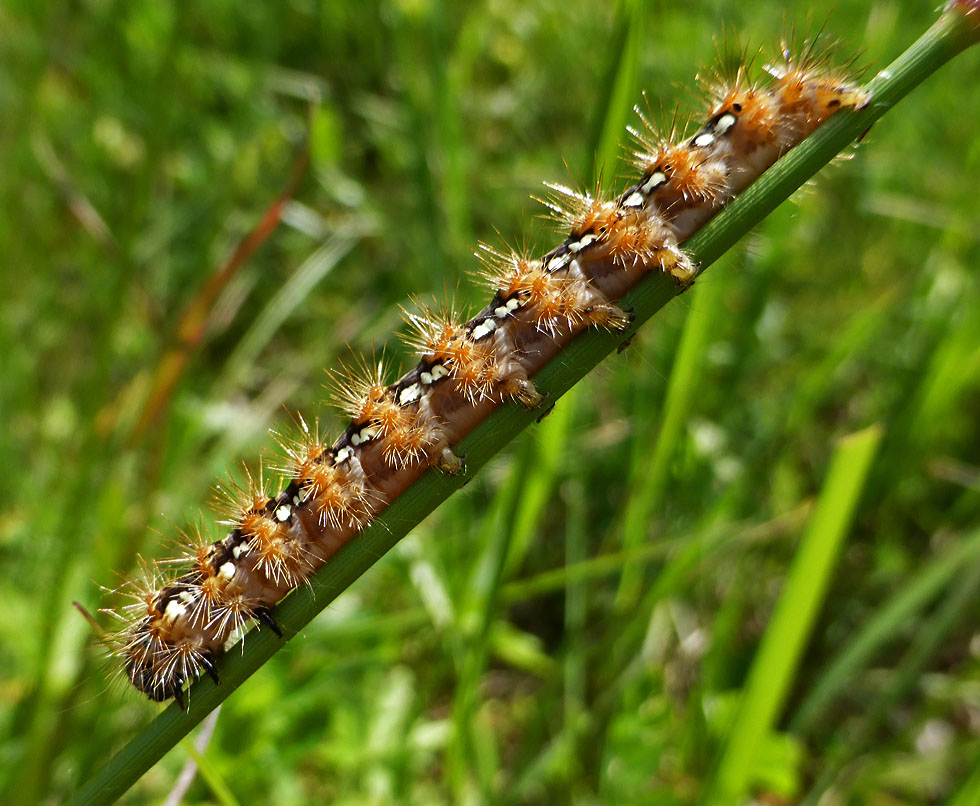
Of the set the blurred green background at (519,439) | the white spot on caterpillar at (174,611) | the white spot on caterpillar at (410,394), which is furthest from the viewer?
the blurred green background at (519,439)

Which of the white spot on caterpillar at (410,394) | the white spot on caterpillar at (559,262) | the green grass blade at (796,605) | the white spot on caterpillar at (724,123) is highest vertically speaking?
the white spot on caterpillar at (410,394)

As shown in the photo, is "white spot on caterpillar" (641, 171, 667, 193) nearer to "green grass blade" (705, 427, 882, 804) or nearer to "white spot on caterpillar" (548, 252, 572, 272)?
"white spot on caterpillar" (548, 252, 572, 272)

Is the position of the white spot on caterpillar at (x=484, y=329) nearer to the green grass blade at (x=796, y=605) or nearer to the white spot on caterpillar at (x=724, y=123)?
the white spot on caterpillar at (x=724, y=123)

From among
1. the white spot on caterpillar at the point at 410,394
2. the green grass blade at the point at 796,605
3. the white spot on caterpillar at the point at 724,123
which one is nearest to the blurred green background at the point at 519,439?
the green grass blade at the point at 796,605

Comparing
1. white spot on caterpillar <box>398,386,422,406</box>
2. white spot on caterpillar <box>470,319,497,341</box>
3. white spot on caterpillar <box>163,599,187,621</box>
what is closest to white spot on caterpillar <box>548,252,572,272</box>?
white spot on caterpillar <box>470,319,497,341</box>

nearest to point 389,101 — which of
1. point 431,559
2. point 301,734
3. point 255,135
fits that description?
point 255,135

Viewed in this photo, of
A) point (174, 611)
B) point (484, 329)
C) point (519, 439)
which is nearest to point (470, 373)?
point (484, 329)

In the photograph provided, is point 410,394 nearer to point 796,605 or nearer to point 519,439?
point 519,439
